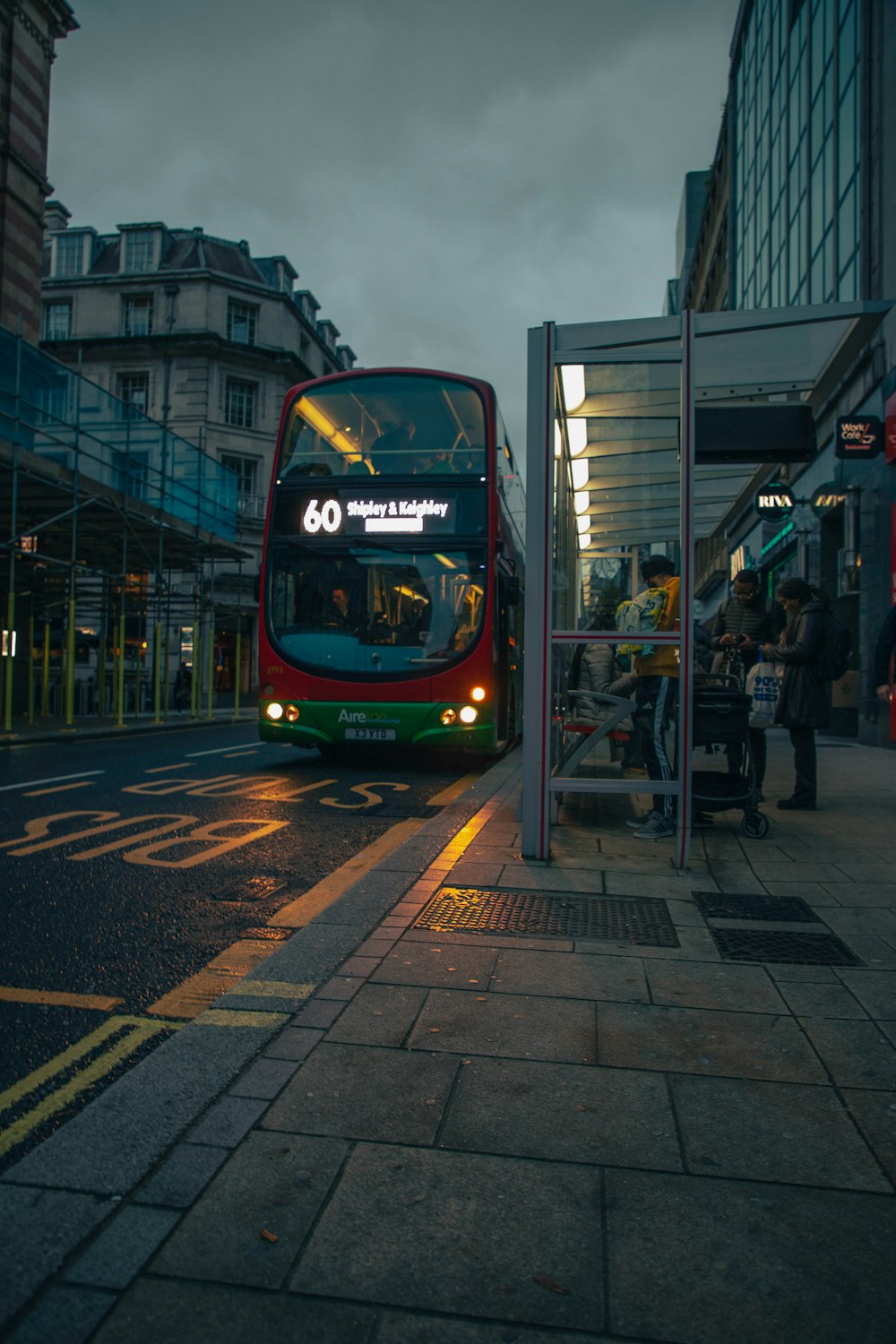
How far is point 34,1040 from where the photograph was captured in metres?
3.09

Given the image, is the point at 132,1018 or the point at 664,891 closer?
the point at 132,1018

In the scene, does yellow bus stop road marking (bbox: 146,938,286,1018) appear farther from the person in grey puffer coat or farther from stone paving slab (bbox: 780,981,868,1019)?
the person in grey puffer coat

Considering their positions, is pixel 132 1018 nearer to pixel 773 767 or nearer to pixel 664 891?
pixel 664 891

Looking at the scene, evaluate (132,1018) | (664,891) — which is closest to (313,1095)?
(132,1018)

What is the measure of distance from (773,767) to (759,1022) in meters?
9.26

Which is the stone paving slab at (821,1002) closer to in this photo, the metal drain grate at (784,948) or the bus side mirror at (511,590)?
the metal drain grate at (784,948)

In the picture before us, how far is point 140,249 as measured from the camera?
46.7m

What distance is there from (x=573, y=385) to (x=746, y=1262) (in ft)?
16.9

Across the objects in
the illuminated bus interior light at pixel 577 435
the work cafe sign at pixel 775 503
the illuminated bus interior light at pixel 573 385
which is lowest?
the illuminated bus interior light at pixel 577 435

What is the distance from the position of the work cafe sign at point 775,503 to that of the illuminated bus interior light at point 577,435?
42.3 feet

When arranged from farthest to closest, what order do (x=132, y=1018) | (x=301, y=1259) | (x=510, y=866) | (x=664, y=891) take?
(x=510, y=866) → (x=664, y=891) → (x=132, y=1018) → (x=301, y=1259)

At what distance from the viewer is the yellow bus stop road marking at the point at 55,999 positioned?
11.2ft

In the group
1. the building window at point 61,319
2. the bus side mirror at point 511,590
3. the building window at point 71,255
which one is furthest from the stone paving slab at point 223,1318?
the building window at point 71,255

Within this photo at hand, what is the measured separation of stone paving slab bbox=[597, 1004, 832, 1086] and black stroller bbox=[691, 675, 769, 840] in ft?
11.3
